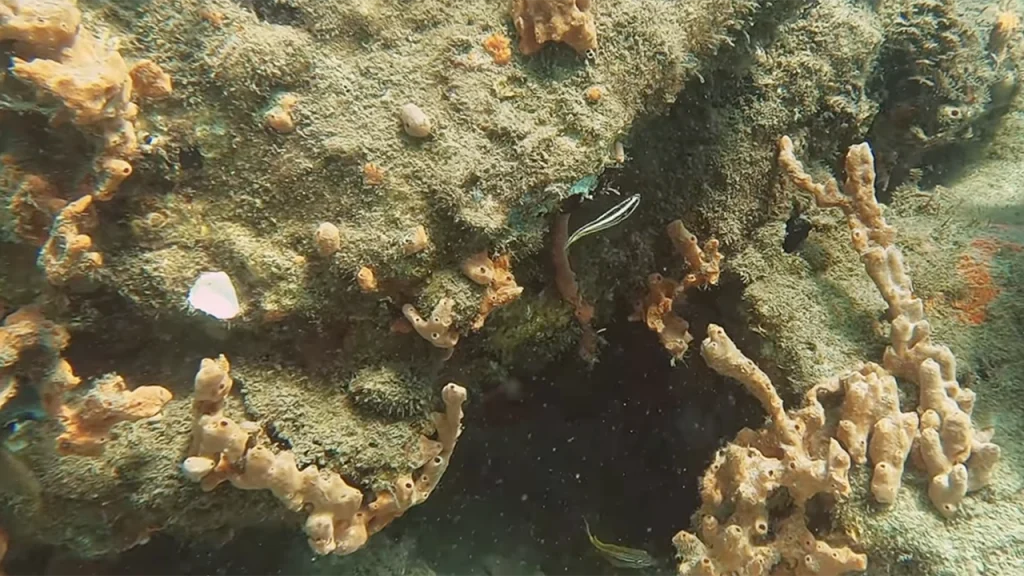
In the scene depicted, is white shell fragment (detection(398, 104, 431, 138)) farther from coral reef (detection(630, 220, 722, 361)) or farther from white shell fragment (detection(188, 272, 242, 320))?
coral reef (detection(630, 220, 722, 361))

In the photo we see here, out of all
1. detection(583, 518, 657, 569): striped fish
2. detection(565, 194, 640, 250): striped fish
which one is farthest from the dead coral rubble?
detection(583, 518, 657, 569): striped fish

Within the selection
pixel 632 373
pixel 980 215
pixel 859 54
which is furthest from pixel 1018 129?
pixel 632 373

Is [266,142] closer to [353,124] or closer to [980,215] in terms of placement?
[353,124]

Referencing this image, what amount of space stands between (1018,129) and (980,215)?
5.49 ft

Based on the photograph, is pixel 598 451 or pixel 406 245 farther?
pixel 598 451

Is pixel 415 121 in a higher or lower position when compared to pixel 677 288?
higher

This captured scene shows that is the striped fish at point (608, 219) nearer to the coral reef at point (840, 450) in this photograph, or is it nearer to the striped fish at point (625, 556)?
the coral reef at point (840, 450)

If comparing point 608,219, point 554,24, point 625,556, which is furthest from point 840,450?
point 554,24

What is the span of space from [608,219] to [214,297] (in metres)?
1.71

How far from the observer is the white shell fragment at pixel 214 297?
2.34 m

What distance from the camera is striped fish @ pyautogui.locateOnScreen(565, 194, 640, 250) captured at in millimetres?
2645

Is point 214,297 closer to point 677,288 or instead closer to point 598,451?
point 677,288

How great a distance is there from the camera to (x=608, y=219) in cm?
268

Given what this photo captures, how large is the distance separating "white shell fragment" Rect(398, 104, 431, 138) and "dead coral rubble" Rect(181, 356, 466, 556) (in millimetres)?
1071
